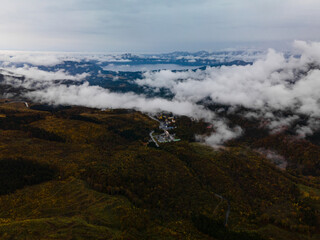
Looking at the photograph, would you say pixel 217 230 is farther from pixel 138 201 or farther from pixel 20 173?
pixel 20 173

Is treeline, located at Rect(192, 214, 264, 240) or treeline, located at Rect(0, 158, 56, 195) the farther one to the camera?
treeline, located at Rect(0, 158, 56, 195)

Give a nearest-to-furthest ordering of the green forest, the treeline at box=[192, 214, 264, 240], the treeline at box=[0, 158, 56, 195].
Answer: the green forest, the treeline at box=[192, 214, 264, 240], the treeline at box=[0, 158, 56, 195]

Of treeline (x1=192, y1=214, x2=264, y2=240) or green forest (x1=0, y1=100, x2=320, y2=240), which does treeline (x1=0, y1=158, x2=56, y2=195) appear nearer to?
green forest (x1=0, y1=100, x2=320, y2=240)

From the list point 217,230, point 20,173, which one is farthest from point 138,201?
point 20,173

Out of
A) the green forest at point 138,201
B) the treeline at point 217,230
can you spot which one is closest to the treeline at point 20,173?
the green forest at point 138,201

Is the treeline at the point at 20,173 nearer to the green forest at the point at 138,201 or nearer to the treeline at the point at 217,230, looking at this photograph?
the green forest at the point at 138,201

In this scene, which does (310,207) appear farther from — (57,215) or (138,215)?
(57,215)

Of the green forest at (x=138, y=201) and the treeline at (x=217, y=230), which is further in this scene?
the treeline at (x=217, y=230)

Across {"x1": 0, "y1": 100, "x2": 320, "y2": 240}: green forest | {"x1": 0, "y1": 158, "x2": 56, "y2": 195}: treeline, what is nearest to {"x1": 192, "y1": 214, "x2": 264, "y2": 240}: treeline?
{"x1": 0, "y1": 100, "x2": 320, "y2": 240}: green forest
